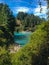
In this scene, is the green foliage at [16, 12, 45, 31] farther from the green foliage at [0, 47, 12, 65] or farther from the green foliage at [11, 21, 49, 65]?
the green foliage at [0, 47, 12, 65]

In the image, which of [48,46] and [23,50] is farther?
[48,46]

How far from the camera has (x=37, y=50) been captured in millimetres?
12141

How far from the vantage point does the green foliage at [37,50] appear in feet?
38.1

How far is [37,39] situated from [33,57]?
2.91ft

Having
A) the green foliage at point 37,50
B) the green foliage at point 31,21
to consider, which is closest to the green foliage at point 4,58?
the green foliage at point 37,50

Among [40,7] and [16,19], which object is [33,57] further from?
[16,19]

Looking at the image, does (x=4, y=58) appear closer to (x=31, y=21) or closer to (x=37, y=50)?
(x=37, y=50)

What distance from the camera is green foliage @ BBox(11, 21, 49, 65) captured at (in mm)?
11602

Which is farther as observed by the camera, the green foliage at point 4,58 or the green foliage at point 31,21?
the green foliage at point 31,21

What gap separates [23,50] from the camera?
11.7 metres

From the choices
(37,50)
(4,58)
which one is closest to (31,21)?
(37,50)

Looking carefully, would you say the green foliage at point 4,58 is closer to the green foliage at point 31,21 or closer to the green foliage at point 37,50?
the green foliage at point 37,50

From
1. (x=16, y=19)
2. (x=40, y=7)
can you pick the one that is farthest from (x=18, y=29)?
(x=40, y=7)

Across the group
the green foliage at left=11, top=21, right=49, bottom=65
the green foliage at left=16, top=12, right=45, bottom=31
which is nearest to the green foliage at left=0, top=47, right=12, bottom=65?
the green foliage at left=11, top=21, right=49, bottom=65
